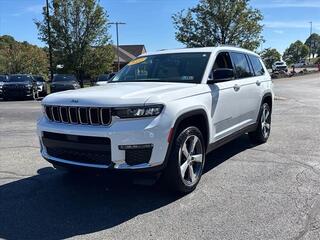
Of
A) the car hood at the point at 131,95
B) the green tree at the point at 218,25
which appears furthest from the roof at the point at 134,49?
the car hood at the point at 131,95

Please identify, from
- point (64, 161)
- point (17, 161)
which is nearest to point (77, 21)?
point (17, 161)

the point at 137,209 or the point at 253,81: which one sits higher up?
the point at 253,81

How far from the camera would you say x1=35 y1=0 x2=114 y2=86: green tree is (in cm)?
3256

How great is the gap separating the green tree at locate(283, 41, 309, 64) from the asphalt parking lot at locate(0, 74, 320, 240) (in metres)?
125

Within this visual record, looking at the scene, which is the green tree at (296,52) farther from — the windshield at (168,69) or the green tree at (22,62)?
the windshield at (168,69)

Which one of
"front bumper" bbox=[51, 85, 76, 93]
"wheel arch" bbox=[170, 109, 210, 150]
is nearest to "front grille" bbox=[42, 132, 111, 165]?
"wheel arch" bbox=[170, 109, 210, 150]

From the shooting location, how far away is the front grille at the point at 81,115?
4.64 m

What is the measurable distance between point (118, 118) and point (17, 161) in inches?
128

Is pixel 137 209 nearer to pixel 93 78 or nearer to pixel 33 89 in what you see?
pixel 33 89

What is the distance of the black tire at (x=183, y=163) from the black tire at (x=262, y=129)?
2777mm

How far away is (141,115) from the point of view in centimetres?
458

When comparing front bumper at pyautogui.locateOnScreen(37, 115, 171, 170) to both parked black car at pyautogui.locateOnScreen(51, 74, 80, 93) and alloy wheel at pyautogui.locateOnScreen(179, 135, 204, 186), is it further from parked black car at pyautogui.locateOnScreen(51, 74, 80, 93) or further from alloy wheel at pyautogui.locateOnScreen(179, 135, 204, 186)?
parked black car at pyautogui.locateOnScreen(51, 74, 80, 93)

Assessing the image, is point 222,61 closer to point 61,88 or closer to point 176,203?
point 176,203

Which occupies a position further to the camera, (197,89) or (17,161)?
(17,161)
